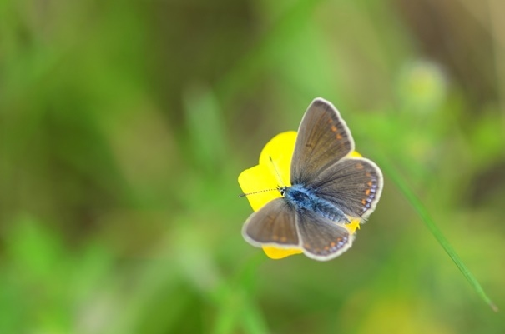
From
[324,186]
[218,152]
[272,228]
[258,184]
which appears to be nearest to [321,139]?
[324,186]

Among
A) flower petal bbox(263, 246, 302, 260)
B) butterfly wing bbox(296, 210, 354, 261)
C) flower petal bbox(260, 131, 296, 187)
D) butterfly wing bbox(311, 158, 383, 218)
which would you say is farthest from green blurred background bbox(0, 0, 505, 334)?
flower petal bbox(263, 246, 302, 260)

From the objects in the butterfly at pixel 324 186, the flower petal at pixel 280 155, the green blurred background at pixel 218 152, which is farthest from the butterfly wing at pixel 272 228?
the green blurred background at pixel 218 152

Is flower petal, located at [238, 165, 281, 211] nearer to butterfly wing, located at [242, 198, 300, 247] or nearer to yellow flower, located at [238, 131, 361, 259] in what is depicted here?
yellow flower, located at [238, 131, 361, 259]

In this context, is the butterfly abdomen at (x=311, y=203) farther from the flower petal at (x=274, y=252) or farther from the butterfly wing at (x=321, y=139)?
the flower petal at (x=274, y=252)

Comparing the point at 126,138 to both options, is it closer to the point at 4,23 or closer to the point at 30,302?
the point at 4,23

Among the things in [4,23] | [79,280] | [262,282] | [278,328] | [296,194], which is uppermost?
[4,23]

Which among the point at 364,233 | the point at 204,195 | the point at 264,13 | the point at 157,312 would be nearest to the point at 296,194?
the point at 204,195

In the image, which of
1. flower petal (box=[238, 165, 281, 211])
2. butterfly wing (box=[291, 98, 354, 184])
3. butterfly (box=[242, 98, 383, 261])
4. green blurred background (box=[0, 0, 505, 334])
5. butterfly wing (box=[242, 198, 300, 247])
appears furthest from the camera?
green blurred background (box=[0, 0, 505, 334])
